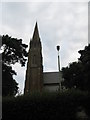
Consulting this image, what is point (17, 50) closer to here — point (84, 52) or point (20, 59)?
point (20, 59)

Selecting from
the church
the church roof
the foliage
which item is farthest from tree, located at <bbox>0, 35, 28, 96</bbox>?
the church roof

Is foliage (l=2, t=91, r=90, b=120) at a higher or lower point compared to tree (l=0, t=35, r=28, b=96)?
lower

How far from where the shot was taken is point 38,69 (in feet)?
227

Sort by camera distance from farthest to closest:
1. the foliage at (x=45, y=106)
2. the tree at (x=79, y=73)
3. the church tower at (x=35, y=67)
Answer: the church tower at (x=35, y=67)
the tree at (x=79, y=73)
the foliage at (x=45, y=106)

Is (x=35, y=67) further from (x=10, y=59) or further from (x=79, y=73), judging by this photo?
(x=79, y=73)

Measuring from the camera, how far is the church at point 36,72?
2653 inches

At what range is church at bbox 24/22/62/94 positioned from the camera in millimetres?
67375

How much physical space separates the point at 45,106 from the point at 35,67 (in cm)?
4377

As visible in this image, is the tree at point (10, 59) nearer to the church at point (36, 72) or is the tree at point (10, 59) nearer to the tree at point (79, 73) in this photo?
the tree at point (79, 73)

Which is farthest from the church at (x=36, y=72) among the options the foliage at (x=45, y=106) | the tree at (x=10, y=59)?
the foliage at (x=45, y=106)

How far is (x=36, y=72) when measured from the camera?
226 feet

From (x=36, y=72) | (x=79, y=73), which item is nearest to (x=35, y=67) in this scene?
(x=36, y=72)

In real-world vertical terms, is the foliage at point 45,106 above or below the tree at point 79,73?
below

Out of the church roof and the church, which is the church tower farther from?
the church roof
